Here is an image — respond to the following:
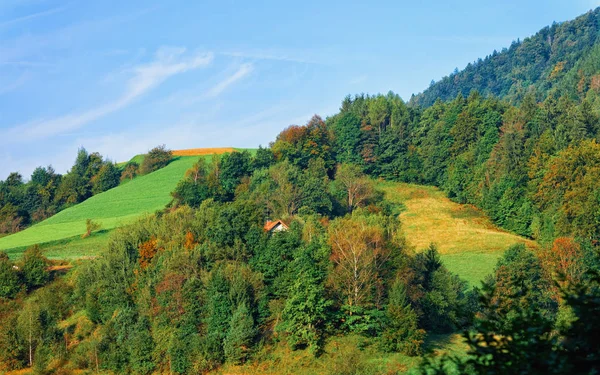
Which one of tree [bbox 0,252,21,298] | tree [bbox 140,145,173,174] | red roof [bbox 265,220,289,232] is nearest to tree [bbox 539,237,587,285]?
red roof [bbox 265,220,289,232]

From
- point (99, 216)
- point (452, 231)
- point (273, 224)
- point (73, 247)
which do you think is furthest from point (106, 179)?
point (452, 231)

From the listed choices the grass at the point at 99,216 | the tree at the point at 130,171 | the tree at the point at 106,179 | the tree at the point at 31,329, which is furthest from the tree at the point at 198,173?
the tree at the point at 106,179

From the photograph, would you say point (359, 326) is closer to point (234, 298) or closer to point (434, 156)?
point (234, 298)

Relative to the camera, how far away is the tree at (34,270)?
65.1 m

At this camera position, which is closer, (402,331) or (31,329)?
(402,331)

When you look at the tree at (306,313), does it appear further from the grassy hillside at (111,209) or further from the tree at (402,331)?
the grassy hillside at (111,209)

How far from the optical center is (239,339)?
4734 cm

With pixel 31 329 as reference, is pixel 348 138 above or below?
above

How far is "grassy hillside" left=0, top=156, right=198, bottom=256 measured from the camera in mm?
84438

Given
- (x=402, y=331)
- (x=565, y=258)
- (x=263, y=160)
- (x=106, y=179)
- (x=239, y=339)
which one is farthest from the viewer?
(x=106, y=179)

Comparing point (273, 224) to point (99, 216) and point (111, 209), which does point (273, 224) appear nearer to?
point (99, 216)

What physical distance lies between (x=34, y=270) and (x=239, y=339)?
28163 mm

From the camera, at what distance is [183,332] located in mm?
50031

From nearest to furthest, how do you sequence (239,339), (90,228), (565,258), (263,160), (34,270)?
1. (239,339)
2. (565,258)
3. (34,270)
4. (90,228)
5. (263,160)
